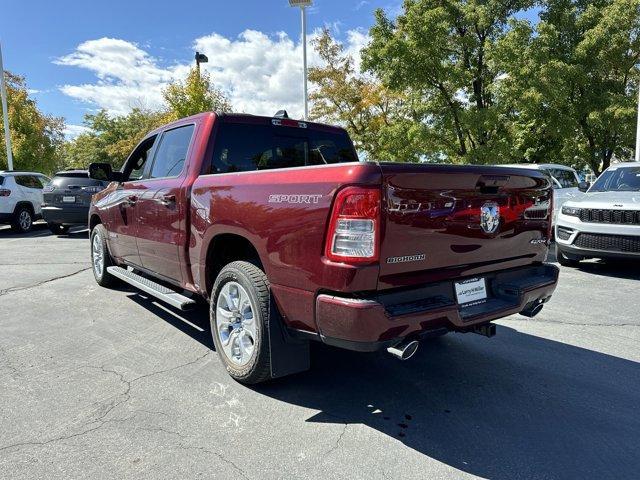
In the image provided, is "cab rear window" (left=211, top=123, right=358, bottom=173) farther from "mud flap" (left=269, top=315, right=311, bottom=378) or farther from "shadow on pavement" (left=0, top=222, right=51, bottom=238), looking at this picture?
"shadow on pavement" (left=0, top=222, right=51, bottom=238)

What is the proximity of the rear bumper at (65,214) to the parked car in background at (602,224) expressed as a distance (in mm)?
10914

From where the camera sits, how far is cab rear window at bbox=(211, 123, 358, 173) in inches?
161

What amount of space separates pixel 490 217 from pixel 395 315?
3.45 ft

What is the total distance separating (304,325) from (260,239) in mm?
642

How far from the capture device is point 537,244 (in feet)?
11.9

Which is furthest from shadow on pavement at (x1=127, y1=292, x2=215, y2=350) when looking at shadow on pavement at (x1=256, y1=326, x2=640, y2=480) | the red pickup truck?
shadow on pavement at (x1=256, y1=326, x2=640, y2=480)

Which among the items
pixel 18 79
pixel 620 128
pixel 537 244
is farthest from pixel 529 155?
pixel 18 79

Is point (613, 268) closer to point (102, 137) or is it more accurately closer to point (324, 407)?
point (324, 407)

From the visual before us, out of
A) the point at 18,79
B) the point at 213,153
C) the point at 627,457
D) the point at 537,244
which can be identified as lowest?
the point at 627,457

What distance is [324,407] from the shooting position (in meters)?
3.23

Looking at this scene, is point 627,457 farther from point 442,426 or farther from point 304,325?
point 304,325

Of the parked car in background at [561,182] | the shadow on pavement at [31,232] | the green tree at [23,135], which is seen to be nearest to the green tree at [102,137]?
the green tree at [23,135]

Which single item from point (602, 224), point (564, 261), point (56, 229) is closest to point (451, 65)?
point (564, 261)

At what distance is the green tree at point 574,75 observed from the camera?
596 inches
